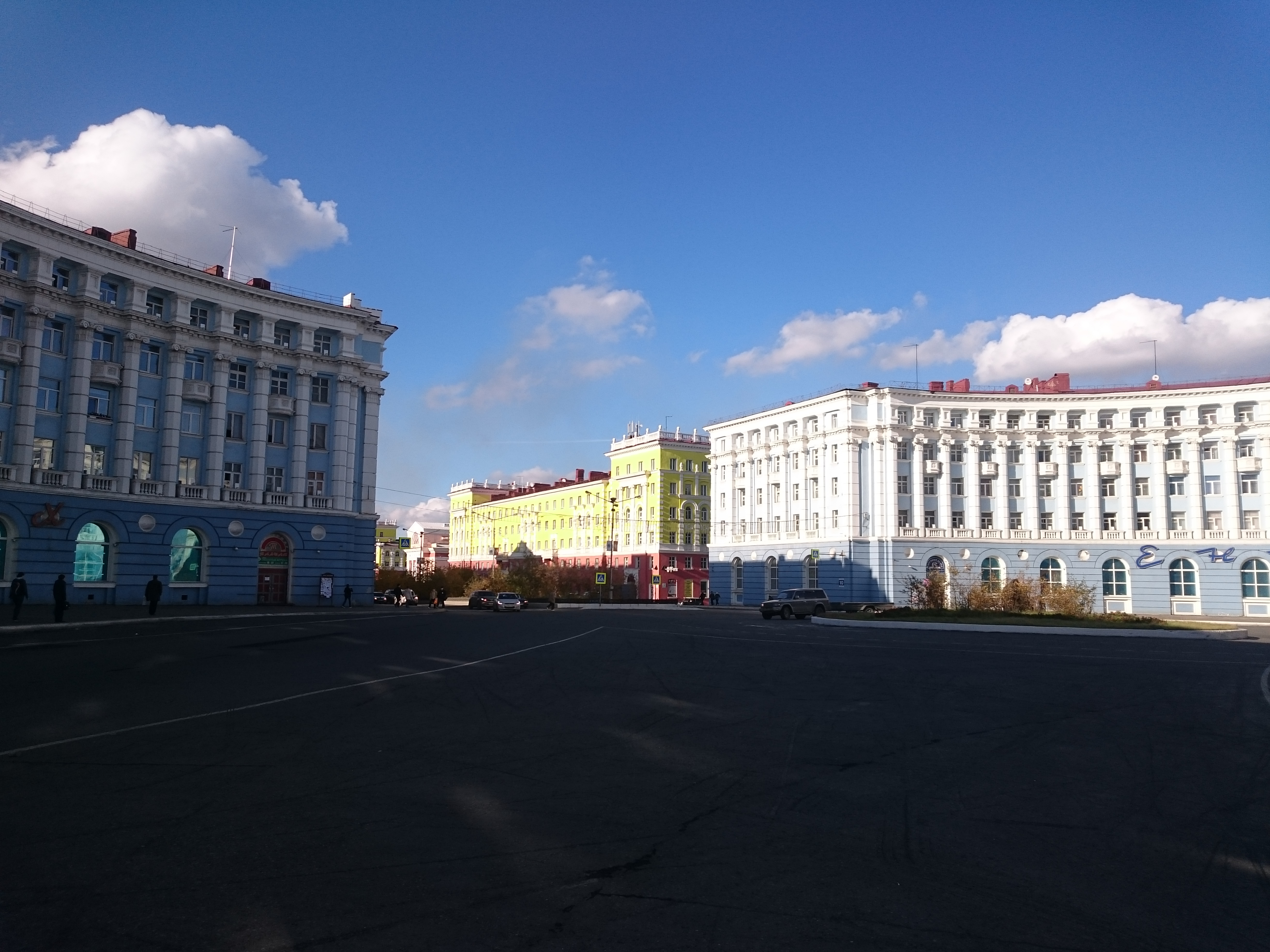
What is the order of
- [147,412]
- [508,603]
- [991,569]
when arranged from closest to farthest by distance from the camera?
[147,412]
[508,603]
[991,569]

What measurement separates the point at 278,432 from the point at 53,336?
1254 cm

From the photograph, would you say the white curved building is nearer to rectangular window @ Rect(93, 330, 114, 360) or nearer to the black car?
the black car

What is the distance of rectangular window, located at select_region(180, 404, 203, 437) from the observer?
48750 millimetres

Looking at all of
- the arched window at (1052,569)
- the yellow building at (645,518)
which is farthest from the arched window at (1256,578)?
the yellow building at (645,518)

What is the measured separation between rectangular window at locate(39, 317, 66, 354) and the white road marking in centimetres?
3506

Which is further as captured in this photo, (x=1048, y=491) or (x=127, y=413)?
(x=1048, y=491)

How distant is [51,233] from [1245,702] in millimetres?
48902

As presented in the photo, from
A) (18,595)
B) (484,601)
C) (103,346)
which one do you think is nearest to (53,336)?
(103,346)

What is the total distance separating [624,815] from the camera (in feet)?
22.9

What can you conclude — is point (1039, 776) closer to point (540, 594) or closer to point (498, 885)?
point (498, 885)

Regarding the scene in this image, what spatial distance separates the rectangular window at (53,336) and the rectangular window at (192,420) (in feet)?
21.3

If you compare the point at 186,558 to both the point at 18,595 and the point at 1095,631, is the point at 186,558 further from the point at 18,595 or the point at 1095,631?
the point at 1095,631

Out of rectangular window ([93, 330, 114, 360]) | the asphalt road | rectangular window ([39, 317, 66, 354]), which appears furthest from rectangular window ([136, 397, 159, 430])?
the asphalt road

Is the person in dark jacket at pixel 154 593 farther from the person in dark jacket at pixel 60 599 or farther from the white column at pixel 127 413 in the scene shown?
the white column at pixel 127 413
